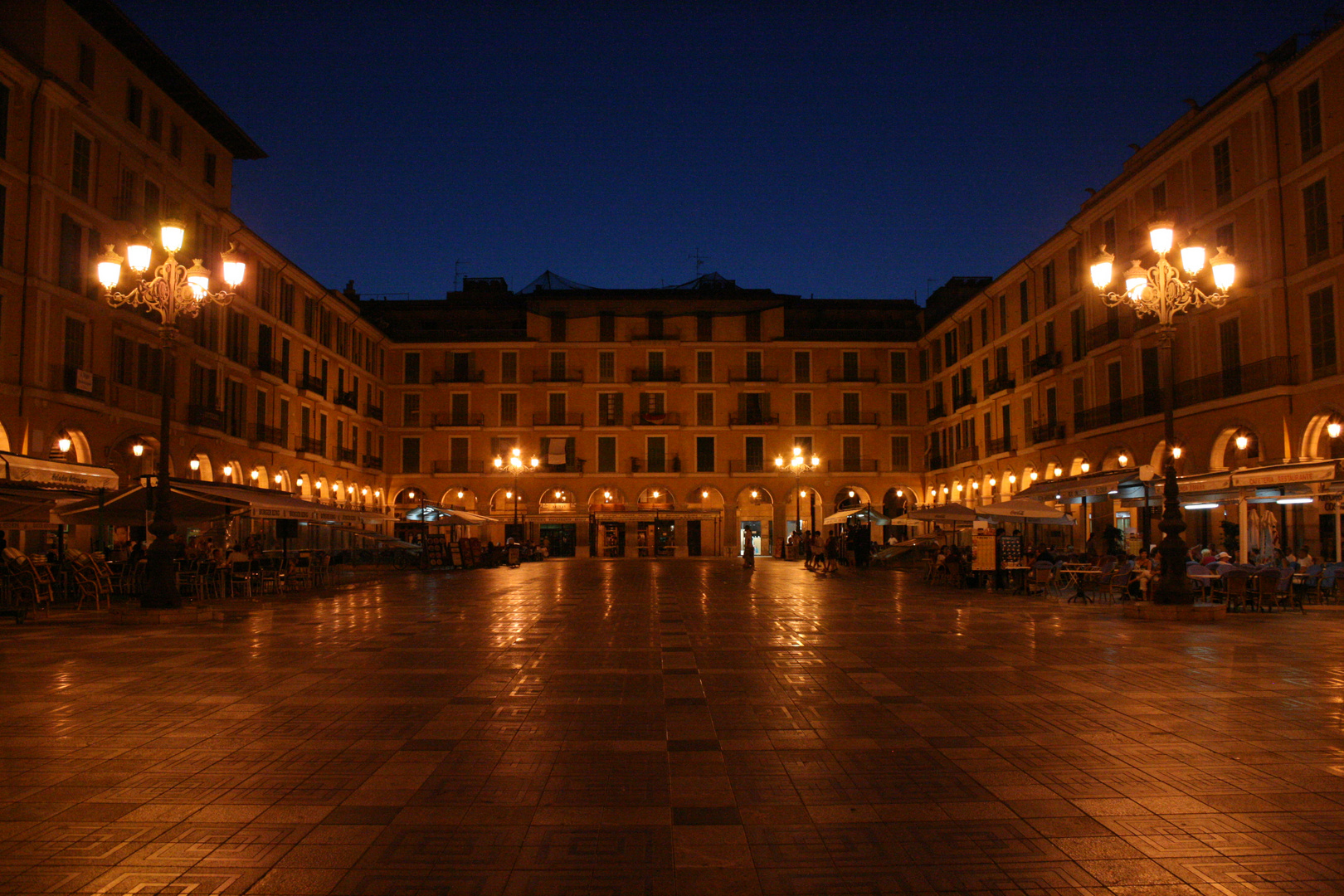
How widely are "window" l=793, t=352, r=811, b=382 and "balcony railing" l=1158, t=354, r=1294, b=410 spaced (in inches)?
986

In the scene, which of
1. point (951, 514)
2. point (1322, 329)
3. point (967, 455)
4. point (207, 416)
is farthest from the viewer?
point (967, 455)

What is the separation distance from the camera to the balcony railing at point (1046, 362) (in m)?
35.3

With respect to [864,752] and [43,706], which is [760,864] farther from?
[43,706]

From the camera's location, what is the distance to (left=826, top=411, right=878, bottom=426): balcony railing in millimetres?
50969

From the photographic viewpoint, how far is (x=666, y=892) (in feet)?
12.6

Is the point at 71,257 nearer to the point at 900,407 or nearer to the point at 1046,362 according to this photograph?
the point at 1046,362

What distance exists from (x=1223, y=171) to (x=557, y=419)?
33560 millimetres

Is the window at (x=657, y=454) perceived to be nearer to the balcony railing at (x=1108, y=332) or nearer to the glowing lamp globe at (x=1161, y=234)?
the balcony railing at (x=1108, y=332)

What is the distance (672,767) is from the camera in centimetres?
577

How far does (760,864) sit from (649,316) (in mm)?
48881

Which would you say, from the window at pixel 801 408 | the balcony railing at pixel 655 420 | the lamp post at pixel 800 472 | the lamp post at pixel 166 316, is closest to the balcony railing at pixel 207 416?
the lamp post at pixel 166 316

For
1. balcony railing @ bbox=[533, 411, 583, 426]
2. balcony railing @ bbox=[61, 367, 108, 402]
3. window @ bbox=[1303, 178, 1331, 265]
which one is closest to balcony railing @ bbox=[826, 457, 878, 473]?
balcony railing @ bbox=[533, 411, 583, 426]

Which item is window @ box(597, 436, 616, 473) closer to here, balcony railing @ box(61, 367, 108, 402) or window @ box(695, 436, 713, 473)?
window @ box(695, 436, 713, 473)

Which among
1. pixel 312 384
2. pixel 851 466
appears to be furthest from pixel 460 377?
pixel 851 466
